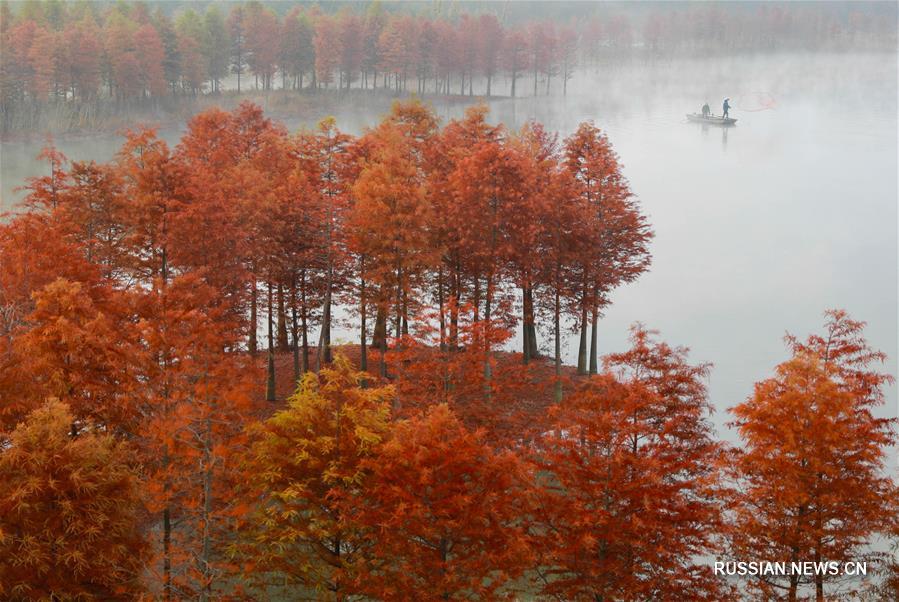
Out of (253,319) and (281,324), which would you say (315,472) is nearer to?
(253,319)

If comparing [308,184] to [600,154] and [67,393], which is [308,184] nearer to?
[600,154]

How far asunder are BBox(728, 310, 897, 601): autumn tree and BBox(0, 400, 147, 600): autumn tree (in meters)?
14.4

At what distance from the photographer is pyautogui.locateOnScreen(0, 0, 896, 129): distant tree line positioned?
82812 millimetres

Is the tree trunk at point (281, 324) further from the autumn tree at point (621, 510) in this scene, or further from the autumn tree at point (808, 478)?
the autumn tree at point (808, 478)

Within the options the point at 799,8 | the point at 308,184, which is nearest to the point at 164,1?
the point at 799,8

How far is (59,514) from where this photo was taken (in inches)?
665

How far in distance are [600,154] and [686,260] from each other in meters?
26.3

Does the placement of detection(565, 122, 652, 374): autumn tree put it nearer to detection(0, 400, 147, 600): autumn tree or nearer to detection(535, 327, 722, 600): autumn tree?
detection(535, 327, 722, 600): autumn tree

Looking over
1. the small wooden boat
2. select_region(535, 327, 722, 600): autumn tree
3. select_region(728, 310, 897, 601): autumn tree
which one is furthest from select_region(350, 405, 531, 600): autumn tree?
the small wooden boat

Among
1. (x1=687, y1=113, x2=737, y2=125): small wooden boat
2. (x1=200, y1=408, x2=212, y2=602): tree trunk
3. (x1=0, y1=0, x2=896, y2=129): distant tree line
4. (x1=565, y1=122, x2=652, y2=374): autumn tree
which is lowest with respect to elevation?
(x1=200, y1=408, x2=212, y2=602): tree trunk

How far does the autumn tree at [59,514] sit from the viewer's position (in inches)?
645

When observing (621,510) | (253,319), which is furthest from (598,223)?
(621,510)

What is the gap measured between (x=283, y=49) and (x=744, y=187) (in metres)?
55.0

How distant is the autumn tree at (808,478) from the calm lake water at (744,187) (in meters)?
15.9
